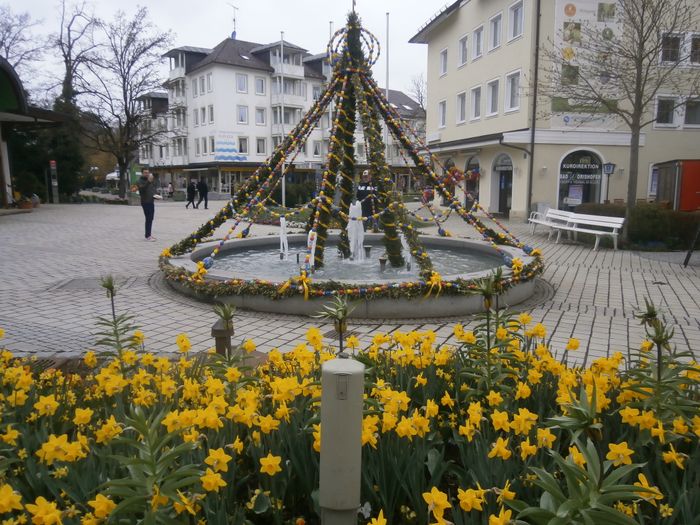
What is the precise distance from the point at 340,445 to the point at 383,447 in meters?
0.48

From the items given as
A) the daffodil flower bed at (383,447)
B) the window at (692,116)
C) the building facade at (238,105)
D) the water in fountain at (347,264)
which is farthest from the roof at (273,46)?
the daffodil flower bed at (383,447)

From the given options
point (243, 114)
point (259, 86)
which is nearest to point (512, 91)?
point (243, 114)

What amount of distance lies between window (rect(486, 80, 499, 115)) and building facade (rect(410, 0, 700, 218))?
0.05 m

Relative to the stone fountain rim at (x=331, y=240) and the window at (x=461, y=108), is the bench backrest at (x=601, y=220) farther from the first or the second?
the window at (x=461, y=108)

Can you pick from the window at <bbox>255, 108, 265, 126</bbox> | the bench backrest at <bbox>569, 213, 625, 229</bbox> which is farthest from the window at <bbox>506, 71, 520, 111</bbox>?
the window at <bbox>255, 108, 265, 126</bbox>

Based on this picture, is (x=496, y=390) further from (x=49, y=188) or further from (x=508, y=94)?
(x=49, y=188)

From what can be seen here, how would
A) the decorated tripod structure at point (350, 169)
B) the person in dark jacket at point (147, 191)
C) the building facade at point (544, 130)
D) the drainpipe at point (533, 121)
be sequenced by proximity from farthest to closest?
the building facade at point (544, 130) < the drainpipe at point (533, 121) < the person in dark jacket at point (147, 191) < the decorated tripod structure at point (350, 169)

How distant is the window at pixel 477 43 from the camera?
26234 mm

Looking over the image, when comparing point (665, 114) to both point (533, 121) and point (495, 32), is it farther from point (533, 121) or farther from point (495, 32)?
point (495, 32)

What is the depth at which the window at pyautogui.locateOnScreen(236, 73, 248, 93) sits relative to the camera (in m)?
53.8

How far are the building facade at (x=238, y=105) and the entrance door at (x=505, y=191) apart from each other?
25684 millimetres

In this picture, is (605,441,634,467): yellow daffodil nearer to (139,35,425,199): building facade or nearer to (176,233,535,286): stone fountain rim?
(176,233,535,286): stone fountain rim

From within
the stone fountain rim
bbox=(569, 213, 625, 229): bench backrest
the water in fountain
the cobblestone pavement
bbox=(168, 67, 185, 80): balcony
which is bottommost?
the cobblestone pavement

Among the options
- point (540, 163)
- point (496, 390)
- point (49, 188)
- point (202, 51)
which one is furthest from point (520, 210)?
point (202, 51)
